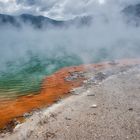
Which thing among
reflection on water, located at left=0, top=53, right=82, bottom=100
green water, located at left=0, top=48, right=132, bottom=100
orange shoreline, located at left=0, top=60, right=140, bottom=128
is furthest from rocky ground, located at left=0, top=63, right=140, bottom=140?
green water, located at left=0, top=48, right=132, bottom=100

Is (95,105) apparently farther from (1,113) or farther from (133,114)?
(1,113)

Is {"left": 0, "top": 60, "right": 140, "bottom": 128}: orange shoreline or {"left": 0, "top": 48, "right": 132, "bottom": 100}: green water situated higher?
{"left": 0, "top": 60, "right": 140, "bottom": 128}: orange shoreline

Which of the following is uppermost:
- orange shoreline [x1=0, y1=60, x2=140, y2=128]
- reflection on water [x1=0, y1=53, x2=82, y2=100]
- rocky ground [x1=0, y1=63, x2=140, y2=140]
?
rocky ground [x1=0, y1=63, x2=140, y2=140]

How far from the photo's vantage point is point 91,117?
34688mm

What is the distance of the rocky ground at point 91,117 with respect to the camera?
102 ft

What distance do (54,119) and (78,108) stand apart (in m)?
3.78

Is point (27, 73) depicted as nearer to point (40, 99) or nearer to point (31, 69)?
point (31, 69)

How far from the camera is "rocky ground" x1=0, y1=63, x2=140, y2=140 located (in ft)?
102

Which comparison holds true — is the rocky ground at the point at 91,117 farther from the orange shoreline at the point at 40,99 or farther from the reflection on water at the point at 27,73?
the reflection on water at the point at 27,73

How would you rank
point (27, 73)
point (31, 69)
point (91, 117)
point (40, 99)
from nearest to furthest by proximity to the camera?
point (91, 117) < point (40, 99) < point (27, 73) < point (31, 69)

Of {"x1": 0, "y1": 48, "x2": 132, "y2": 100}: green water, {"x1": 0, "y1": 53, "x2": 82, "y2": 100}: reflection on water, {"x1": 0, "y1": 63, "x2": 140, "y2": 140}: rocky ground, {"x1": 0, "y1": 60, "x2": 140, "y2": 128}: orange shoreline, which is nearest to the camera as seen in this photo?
{"x1": 0, "y1": 63, "x2": 140, "y2": 140}: rocky ground

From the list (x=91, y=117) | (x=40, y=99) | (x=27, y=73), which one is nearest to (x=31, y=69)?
(x=27, y=73)

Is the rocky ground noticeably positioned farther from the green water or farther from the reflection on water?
the green water

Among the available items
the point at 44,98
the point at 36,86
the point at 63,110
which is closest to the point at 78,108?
the point at 63,110
